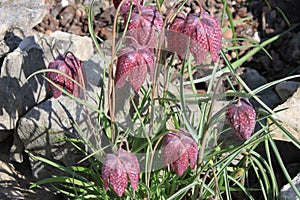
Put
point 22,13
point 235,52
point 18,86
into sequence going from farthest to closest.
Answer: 1. point 235,52
2. point 22,13
3. point 18,86

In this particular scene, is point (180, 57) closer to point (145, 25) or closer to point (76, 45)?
point (145, 25)

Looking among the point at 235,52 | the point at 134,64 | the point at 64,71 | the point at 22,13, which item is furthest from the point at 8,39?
the point at 134,64

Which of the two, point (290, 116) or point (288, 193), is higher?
point (290, 116)

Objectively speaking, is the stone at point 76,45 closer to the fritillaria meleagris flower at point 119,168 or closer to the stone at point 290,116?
the stone at point 290,116

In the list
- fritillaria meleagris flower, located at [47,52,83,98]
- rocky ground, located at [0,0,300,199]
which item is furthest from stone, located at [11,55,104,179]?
fritillaria meleagris flower, located at [47,52,83,98]

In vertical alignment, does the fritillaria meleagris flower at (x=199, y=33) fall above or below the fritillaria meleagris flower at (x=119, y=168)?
above

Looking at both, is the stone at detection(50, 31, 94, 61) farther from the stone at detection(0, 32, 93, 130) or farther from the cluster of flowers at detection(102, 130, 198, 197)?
the cluster of flowers at detection(102, 130, 198, 197)

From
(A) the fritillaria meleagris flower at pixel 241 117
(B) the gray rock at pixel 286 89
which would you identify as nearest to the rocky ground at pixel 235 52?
(B) the gray rock at pixel 286 89

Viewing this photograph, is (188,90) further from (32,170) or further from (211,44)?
(211,44)
